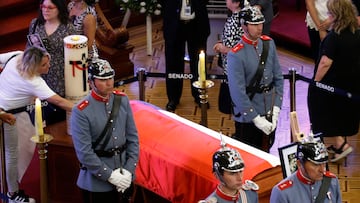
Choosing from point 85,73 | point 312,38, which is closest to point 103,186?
point 85,73

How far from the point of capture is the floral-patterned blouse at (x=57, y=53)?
6.72 m

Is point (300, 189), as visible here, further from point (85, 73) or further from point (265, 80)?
point (85, 73)

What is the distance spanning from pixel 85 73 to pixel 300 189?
6.71 ft

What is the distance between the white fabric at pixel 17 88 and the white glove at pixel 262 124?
1.51 meters

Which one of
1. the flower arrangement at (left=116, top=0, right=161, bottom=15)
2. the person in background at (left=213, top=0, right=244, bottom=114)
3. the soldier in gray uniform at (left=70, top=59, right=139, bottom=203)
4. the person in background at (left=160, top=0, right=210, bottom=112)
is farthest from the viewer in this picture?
the flower arrangement at (left=116, top=0, right=161, bottom=15)

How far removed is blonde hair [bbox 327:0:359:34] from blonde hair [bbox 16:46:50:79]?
237cm

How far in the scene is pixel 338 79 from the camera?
7223mm

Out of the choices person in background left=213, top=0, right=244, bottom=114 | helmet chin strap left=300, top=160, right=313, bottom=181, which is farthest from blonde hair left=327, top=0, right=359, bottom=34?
helmet chin strap left=300, top=160, right=313, bottom=181

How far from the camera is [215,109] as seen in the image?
8547mm

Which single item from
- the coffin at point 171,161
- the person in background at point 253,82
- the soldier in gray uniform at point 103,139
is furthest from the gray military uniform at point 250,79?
the soldier in gray uniform at point 103,139

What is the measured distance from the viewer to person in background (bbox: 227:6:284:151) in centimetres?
627

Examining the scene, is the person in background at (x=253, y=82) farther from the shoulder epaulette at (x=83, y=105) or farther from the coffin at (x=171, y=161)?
the shoulder epaulette at (x=83, y=105)

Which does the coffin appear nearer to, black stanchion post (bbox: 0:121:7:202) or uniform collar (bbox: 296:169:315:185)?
black stanchion post (bbox: 0:121:7:202)

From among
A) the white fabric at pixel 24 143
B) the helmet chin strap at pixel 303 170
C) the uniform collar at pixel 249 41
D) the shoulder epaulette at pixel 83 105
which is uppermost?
the uniform collar at pixel 249 41
